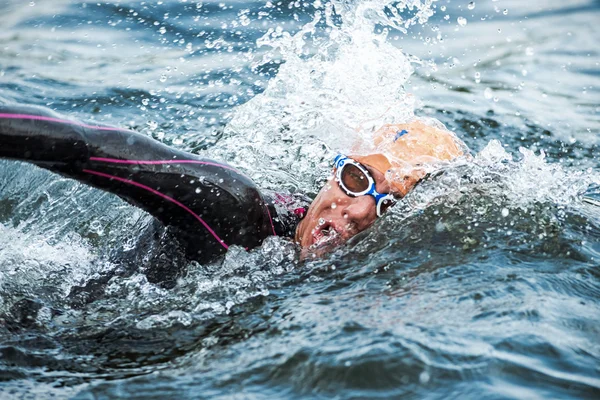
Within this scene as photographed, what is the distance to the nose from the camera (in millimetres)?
4434

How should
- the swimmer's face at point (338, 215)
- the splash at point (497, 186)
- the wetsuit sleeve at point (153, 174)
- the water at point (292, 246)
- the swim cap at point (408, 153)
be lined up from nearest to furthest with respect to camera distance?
the water at point (292, 246) < the wetsuit sleeve at point (153, 174) < the swimmer's face at point (338, 215) < the swim cap at point (408, 153) < the splash at point (497, 186)

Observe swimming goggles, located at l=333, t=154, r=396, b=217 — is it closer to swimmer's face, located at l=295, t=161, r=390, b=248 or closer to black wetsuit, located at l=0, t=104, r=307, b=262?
swimmer's face, located at l=295, t=161, r=390, b=248

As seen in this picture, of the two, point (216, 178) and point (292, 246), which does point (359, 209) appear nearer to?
point (292, 246)

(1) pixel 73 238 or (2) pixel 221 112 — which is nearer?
(1) pixel 73 238

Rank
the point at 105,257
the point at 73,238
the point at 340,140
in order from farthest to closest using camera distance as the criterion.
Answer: the point at 340,140 → the point at 73,238 → the point at 105,257

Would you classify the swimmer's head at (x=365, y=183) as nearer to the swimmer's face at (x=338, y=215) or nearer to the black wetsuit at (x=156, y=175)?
the swimmer's face at (x=338, y=215)

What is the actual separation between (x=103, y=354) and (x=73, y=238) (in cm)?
223

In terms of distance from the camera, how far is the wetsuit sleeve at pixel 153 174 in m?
3.31

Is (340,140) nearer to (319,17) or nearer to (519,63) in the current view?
(319,17)


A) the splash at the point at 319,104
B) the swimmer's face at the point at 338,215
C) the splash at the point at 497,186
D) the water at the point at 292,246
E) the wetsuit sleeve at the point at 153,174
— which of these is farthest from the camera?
the splash at the point at 319,104

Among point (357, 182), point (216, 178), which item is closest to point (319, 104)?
point (357, 182)

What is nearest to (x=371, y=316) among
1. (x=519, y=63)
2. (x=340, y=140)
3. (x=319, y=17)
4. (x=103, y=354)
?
(x=103, y=354)

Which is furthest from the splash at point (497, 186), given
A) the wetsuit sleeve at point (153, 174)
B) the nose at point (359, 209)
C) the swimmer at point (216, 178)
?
the wetsuit sleeve at point (153, 174)

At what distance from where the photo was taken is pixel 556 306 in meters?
3.41
